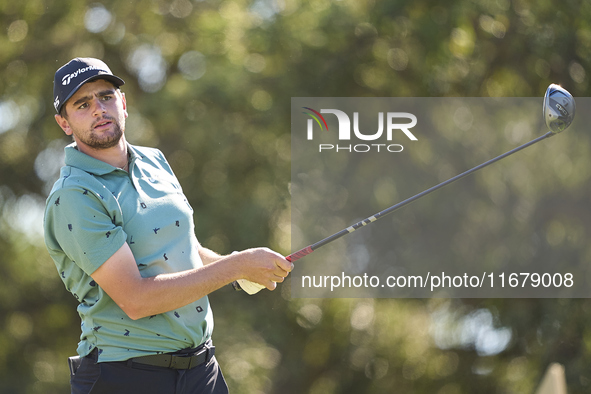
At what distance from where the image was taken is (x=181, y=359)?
1593mm

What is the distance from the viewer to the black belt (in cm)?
155

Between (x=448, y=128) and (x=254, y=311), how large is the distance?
201cm

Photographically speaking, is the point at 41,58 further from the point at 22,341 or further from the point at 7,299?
the point at 22,341

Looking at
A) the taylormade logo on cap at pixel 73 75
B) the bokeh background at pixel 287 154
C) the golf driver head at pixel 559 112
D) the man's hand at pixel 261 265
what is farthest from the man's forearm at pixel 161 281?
the bokeh background at pixel 287 154

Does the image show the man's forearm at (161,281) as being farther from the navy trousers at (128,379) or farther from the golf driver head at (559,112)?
the golf driver head at (559,112)

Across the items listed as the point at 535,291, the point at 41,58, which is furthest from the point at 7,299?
the point at 535,291

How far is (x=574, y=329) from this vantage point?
16.8 feet

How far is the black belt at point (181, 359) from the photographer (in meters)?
1.55

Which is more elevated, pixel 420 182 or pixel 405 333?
pixel 420 182

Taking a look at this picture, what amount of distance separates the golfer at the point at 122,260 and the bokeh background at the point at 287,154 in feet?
11.3

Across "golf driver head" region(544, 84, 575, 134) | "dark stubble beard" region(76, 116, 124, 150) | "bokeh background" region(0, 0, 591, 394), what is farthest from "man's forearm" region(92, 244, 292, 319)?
"bokeh background" region(0, 0, 591, 394)

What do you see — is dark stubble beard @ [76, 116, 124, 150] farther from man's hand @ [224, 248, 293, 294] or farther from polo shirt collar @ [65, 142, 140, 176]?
man's hand @ [224, 248, 293, 294]

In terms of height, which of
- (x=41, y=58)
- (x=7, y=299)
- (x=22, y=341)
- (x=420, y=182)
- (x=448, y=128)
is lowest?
(x=22, y=341)

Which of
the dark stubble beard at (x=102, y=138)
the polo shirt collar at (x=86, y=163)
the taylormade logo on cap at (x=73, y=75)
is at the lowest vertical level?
the polo shirt collar at (x=86, y=163)
